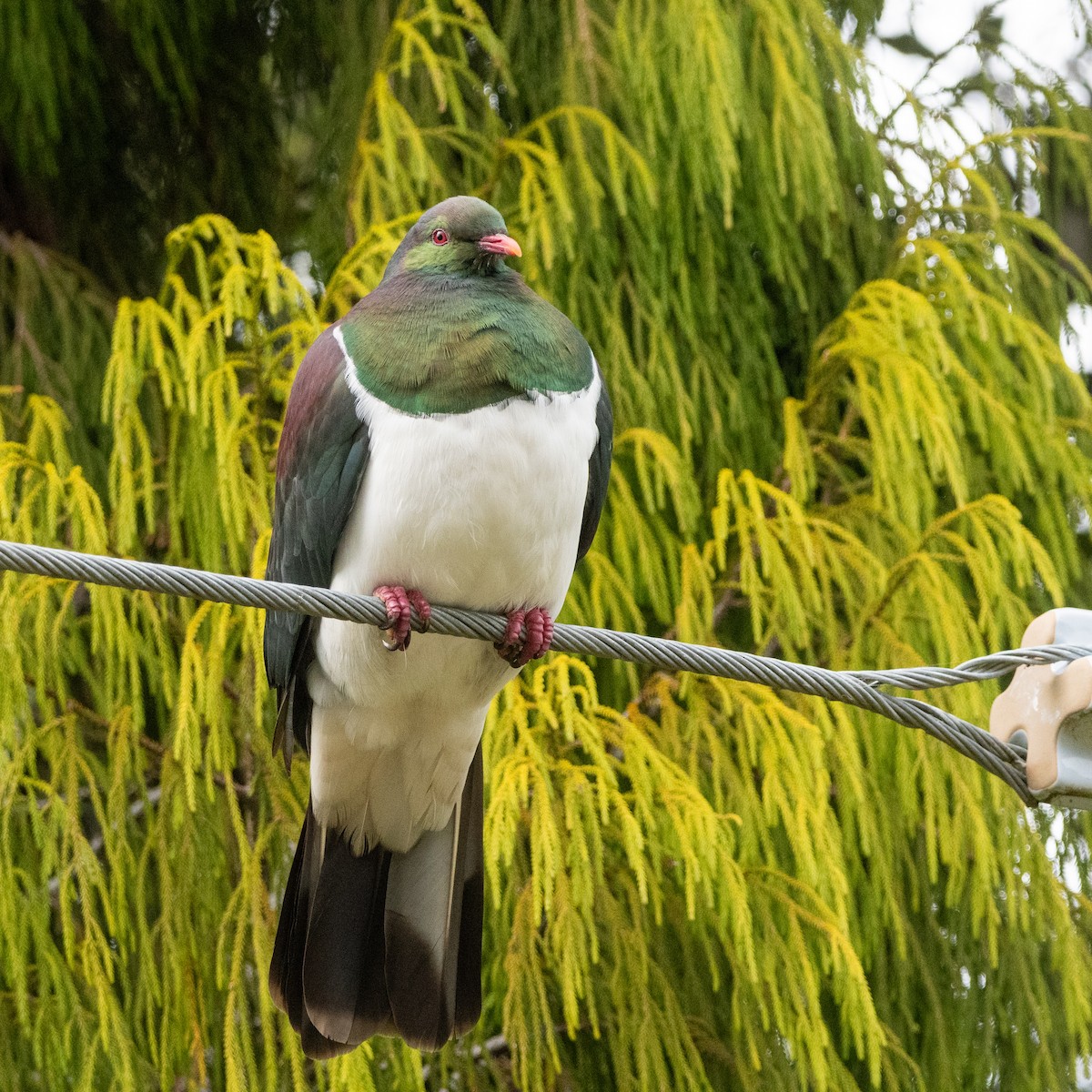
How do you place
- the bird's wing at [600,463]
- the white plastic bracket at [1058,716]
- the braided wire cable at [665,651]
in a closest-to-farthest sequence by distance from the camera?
the braided wire cable at [665,651] → the white plastic bracket at [1058,716] → the bird's wing at [600,463]

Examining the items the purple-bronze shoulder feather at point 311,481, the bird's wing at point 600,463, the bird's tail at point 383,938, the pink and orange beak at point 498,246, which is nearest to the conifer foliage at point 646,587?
the bird's tail at point 383,938

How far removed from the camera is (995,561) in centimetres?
276

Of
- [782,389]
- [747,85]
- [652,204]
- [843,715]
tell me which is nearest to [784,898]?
[843,715]

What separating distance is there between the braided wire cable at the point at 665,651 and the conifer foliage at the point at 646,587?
473 millimetres

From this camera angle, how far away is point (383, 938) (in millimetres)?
2625

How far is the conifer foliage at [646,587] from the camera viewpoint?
254 centimetres

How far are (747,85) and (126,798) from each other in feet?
5.69

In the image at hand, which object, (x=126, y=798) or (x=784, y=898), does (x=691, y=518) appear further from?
(x=126, y=798)

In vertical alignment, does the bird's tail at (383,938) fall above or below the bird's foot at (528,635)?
below

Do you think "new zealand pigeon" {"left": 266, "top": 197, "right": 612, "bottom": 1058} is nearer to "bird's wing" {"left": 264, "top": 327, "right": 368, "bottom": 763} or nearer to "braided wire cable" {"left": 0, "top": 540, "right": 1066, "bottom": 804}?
"bird's wing" {"left": 264, "top": 327, "right": 368, "bottom": 763}

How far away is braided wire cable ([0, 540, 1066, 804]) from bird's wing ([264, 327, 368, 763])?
212mm

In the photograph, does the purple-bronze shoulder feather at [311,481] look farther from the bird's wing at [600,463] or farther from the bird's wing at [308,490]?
the bird's wing at [600,463]

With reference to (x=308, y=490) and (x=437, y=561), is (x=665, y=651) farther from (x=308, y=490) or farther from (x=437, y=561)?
(x=308, y=490)

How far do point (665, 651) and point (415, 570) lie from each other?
0.44 metres
